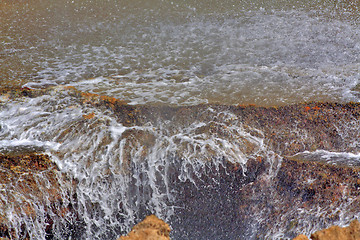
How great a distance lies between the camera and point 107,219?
3359 millimetres

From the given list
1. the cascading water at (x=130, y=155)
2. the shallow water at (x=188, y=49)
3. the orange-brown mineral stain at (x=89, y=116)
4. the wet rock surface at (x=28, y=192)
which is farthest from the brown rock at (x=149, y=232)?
the shallow water at (x=188, y=49)

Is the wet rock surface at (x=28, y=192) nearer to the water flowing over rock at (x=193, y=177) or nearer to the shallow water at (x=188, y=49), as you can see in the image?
the water flowing over rock at (x=193, y=177)

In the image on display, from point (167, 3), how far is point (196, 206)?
563 centimetres

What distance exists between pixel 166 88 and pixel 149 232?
2.46 m

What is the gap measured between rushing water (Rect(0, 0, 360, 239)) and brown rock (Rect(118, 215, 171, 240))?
→ 0.66m

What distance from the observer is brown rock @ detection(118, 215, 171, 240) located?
239 cm

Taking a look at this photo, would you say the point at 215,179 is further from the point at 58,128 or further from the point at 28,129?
the point at 28,129

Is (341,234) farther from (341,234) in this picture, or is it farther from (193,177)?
(193,177)

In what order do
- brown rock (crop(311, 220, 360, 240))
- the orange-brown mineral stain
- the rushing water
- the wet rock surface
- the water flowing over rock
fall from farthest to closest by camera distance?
the orange-brown mineral stain → the rushing water → the water flowing over rock → the wet rock surface → brown rock (crop(311, 220, 360, 240))

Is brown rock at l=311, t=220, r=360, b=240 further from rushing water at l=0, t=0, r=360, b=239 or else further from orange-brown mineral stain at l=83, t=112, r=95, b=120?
orange-brown mineral stain at l=83, t=112, r=95, b=120

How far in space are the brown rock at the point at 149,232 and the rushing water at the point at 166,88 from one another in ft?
2.17

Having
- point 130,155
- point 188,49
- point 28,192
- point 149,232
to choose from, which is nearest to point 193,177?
point 130,155

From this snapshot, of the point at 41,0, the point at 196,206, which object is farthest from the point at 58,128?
the point at 41,0

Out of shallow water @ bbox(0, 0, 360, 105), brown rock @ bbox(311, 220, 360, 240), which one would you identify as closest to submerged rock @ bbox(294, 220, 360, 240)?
brown rock @ bbox(311, 220, 360, 240)
